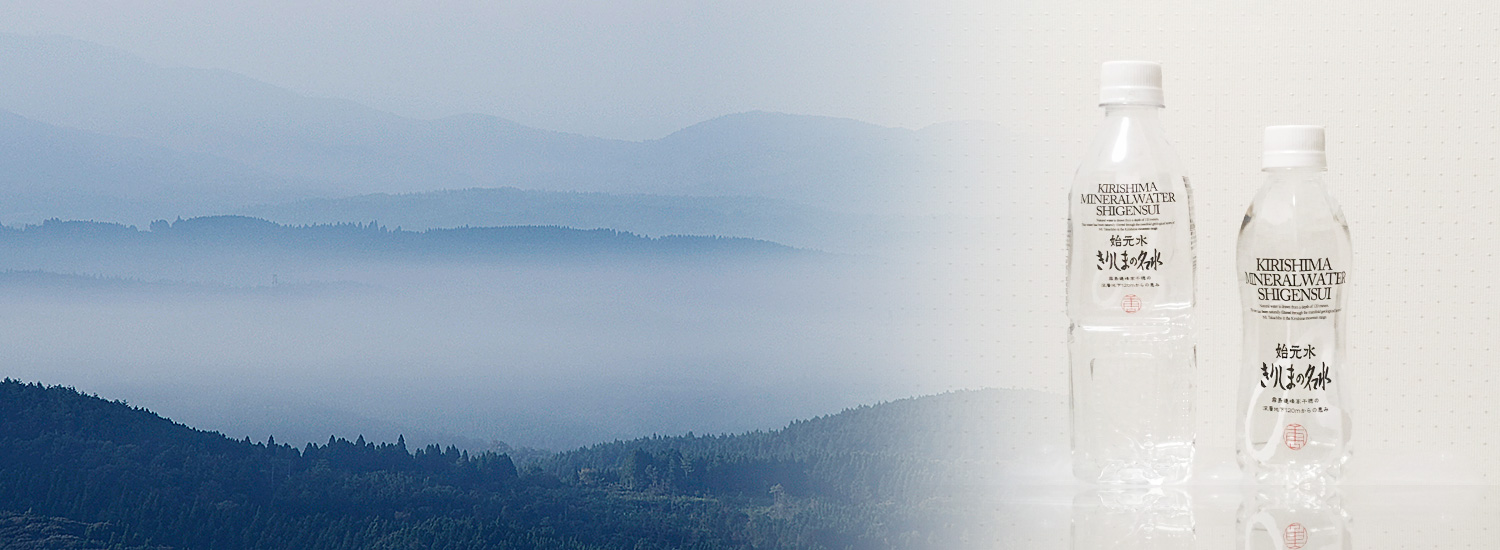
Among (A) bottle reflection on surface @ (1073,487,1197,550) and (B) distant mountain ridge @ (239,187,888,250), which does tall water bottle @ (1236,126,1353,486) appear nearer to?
(A) bottle reflection on surface @ (1073,487,1197,550)

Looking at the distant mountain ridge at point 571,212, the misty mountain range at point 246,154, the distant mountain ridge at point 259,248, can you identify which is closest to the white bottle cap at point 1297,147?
the distant mountain ridge at point 571,212

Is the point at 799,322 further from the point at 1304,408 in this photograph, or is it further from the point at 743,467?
the point at 1304,408

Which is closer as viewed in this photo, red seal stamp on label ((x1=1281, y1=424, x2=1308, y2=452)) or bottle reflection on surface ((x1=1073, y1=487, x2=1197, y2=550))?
bottle reflection on surface ((x1=1073, y1=487, x2=1197, y2=550))

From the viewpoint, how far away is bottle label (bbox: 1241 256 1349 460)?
0.81 m

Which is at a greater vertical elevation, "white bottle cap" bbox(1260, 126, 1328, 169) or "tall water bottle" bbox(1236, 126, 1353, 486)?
"white bottle cap" bbox(1260, 126, 1328, 169)

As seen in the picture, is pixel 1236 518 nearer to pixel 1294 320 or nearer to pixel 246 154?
pixel 1294 320

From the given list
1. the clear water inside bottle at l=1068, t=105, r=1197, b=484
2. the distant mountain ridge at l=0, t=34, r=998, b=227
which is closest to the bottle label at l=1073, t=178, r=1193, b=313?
the clear water inside bottle at l=1068, t=105, r=1197, b=484

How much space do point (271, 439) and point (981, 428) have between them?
8.55 metres

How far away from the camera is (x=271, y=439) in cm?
827

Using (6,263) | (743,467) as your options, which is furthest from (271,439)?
(743,467)

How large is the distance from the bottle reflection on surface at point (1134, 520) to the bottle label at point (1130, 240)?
0.17 meters

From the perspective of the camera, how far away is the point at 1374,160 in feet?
3.29

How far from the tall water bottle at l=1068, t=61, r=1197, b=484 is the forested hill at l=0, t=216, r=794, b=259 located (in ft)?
20.6

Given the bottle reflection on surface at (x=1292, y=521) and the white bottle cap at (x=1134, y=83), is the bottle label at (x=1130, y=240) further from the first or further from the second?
the bottle reflection on surface at (x=1292, y=521)
